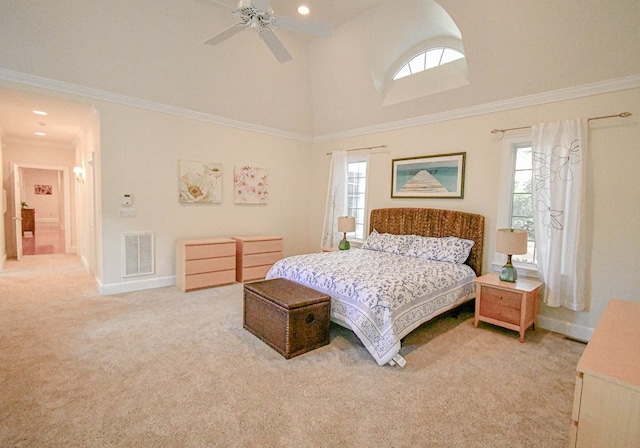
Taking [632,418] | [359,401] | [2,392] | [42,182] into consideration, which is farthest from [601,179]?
[42,182]

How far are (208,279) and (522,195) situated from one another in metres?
4.39

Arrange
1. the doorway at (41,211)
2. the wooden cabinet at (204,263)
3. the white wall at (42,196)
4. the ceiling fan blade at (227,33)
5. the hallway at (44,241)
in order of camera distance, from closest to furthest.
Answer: the ceiling fan blade at (227,33) → the wooden cabinet at (204,263) → the doorway at (41,211) → the hallway at (44,241) → the white wall at (42,196)

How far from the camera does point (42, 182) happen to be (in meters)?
11.7

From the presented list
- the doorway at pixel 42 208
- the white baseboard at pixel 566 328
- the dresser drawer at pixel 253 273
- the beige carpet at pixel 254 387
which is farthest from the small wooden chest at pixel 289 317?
the doorway at pixel 42 208

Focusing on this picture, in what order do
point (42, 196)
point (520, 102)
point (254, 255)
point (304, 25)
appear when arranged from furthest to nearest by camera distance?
point (42, 196), point (254, 255), point (520, 102), point (304, 25)

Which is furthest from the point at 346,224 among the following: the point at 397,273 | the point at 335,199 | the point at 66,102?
the point at 66,102

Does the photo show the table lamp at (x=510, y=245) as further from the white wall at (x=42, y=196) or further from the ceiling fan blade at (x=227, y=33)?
the white wall at (x=42, y=196)

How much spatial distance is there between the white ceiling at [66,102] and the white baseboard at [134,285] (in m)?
2.41

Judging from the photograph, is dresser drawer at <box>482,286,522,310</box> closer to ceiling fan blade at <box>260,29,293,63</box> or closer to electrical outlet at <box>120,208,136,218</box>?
ceiling fan blade at <box>260,29,293,63</box>

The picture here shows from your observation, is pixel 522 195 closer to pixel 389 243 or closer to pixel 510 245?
pixel 510 245

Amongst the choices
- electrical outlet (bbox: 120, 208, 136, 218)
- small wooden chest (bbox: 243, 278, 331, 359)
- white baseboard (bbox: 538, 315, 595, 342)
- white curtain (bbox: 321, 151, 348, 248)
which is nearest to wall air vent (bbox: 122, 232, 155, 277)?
electrical outlet (bbox: 120, 208, 136, 218)

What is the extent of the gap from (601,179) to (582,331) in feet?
5.23

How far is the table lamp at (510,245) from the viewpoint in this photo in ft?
10.5

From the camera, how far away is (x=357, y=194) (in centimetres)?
562
